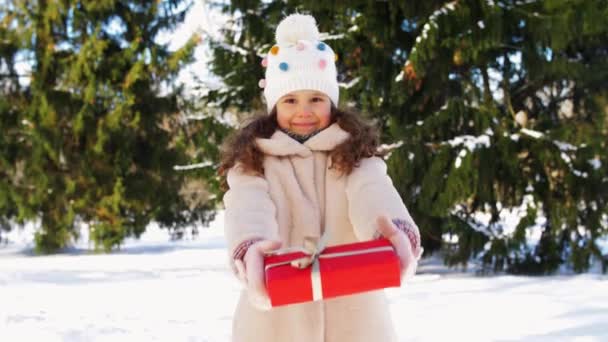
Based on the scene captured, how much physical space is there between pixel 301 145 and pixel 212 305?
4.26 meters

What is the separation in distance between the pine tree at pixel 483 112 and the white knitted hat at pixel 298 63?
14.4 feet

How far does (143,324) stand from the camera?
4.97 metres

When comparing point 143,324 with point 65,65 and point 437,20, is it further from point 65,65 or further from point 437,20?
point 65,65

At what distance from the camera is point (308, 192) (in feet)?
6.11

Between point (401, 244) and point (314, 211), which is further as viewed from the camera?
point (314, 211)

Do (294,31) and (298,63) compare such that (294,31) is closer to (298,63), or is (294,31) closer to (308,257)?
(298,63)

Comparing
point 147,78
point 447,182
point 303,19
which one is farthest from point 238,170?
point 147,78

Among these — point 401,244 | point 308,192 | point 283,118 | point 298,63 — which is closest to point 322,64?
point 298,63

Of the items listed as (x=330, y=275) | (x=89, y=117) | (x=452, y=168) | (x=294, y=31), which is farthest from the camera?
(x=89, y=117)

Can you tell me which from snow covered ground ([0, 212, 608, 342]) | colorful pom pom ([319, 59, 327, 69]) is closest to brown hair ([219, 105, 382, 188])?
colorful pom pom ([319, 59, 327, 69])

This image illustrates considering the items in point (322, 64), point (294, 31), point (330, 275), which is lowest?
point (330, 275)

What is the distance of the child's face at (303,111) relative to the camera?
1.98m

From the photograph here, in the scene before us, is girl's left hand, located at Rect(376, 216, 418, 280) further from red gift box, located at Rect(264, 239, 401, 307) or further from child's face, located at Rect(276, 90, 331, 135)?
child's face, located at Rect(276, 90, 331, 135)

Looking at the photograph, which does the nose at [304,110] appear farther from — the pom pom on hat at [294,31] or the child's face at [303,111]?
the pom pom on hat at [294,31]
